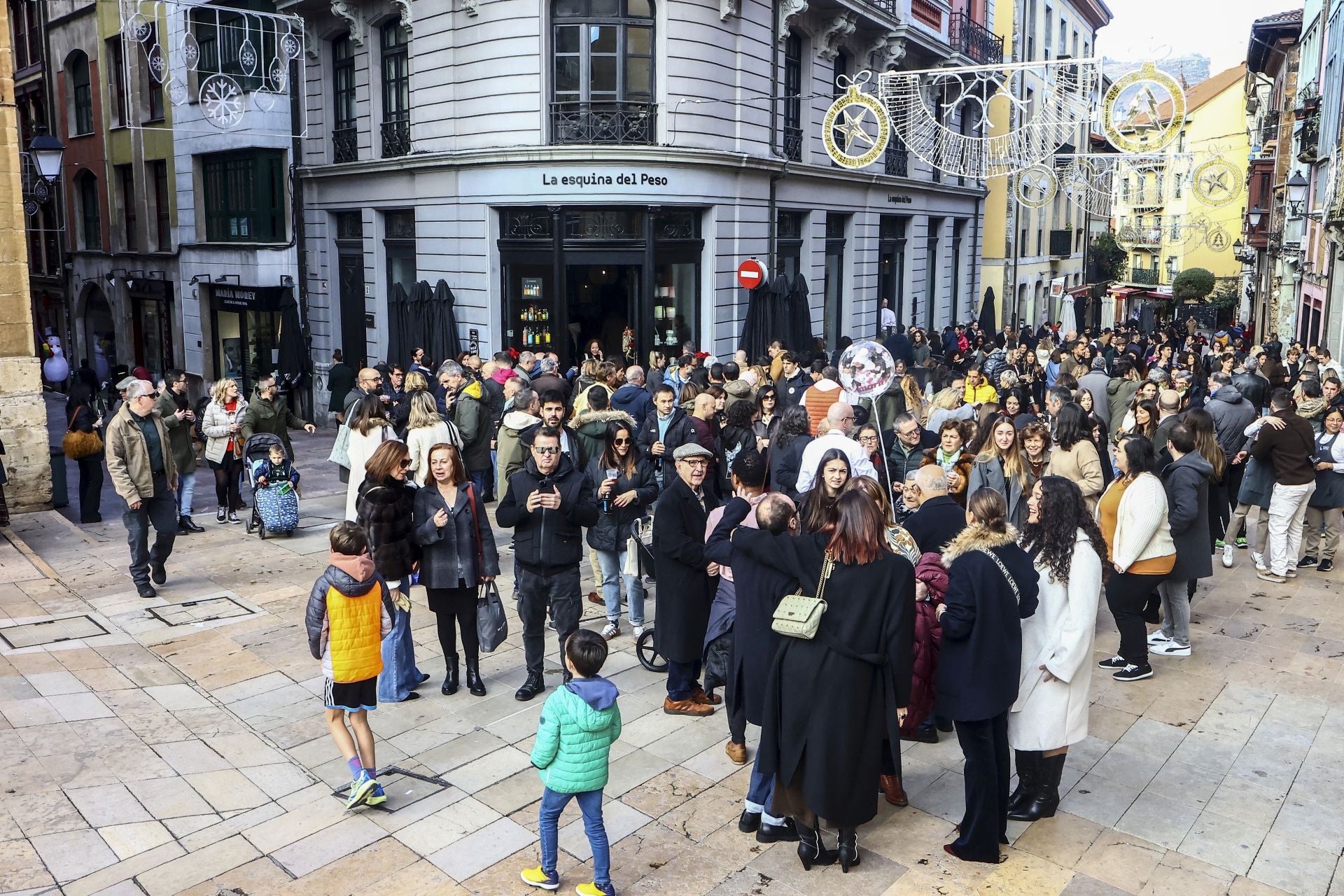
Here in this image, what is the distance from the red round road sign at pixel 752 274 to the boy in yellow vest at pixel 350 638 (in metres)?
14.7

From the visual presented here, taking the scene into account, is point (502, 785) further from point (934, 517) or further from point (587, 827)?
point (934, 517)

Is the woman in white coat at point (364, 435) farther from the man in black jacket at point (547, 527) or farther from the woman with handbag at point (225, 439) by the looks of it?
the woman with handbag at point (225, 439)

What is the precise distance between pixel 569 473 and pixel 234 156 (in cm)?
1962

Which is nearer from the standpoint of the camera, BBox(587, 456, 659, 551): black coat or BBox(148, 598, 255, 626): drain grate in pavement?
BBox(587, 456, 659, 551): black coat

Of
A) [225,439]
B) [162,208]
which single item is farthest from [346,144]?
[225,439]

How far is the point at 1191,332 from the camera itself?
29.9m

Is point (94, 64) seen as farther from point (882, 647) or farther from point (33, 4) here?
point (882, 647)

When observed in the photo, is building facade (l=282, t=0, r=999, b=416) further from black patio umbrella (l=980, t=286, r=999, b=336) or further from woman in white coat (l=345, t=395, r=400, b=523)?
woman in white coat (l=345, t=395, r=400, b=523)

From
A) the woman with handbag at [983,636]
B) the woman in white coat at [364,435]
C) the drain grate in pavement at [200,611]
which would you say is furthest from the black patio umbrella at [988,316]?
the woman with handbag at [983,636]

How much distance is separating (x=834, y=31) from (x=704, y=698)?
1888 cm

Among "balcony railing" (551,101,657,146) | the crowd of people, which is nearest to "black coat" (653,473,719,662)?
the crowd of people

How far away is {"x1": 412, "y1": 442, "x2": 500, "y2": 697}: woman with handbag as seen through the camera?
720 cm

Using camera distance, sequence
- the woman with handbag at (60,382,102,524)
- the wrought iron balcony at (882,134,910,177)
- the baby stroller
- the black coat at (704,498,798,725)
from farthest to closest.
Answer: the wrought iron balcony at (882,134,910,177)
the woman with handbag at (60,382,102,524)
the baby stroller
the black coat at (704,498,798,725)

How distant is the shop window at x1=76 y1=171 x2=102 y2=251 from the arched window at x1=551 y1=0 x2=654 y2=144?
55.7 feet
